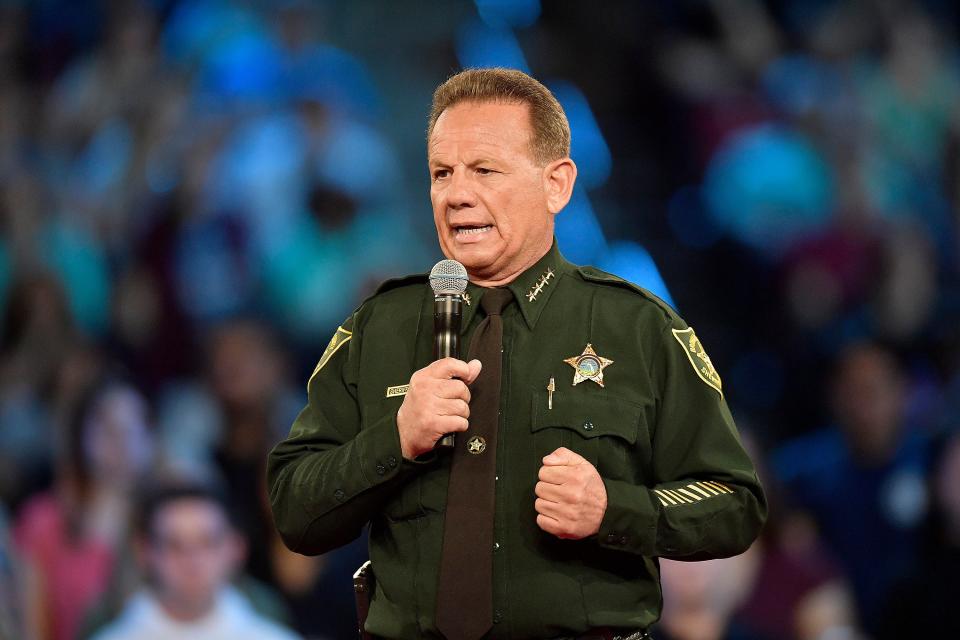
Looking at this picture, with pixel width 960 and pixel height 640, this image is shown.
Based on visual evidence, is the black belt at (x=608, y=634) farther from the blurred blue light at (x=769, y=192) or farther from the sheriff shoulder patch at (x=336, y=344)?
the blurred blue light at (x=769, y=192)

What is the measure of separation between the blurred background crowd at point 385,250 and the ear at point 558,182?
2626 mm

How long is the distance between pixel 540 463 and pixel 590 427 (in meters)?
0.10

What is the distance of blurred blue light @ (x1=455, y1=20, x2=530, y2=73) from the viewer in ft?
16.1

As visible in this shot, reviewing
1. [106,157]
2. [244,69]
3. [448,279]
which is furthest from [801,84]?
[448,279]

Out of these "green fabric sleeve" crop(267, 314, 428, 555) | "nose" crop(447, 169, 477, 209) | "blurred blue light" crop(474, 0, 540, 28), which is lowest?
"green fabric sleeve" crop(267, 314, 428, 555)

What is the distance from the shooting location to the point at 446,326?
183 cm

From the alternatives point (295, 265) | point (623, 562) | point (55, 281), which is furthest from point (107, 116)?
point (623, 562)

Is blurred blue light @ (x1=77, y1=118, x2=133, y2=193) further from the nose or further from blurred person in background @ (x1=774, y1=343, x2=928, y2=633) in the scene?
the nose

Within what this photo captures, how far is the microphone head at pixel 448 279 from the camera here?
1858 millimetres

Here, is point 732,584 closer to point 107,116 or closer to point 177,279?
point 177,279

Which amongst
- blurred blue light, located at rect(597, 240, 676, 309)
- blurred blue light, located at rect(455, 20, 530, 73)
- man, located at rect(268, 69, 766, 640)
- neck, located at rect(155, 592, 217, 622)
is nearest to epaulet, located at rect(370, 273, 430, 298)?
man, located at rect(268, 69, 766, 640)

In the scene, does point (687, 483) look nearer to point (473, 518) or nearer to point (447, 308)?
point (473, 518)

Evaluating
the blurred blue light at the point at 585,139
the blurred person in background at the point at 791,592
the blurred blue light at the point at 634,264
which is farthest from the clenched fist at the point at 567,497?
the blurred blue light at the point at 585,139

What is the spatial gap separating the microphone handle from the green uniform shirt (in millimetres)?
131
